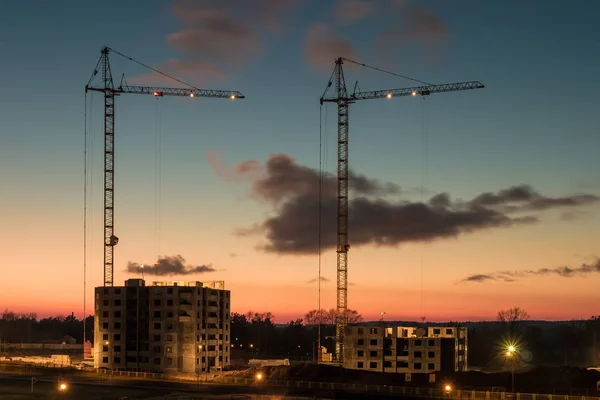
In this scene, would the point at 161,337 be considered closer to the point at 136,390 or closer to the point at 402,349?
the point at 136,390

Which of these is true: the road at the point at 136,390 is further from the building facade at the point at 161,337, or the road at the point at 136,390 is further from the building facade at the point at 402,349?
the building facade at the point at 402,349

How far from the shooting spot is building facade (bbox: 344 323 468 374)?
19000 cm

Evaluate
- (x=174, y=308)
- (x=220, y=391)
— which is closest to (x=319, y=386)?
(x=220, y=391)

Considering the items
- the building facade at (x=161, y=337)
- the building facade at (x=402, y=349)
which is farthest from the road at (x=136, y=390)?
the building facade at (x=402, y=349)

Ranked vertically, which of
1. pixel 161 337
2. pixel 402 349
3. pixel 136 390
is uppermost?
pixel 161 337

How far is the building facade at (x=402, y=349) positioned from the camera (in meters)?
190

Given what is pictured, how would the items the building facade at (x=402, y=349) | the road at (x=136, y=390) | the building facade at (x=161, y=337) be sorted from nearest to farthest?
1. the road at (x=136, y=390)
2. the building facade at (x=402, y=349)
3. the building facade at (x=161, y=337)

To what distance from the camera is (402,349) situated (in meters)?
192

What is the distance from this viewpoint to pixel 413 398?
136 meters

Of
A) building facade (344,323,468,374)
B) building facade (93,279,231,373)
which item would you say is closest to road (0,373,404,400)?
building facade (93,279,231,373)

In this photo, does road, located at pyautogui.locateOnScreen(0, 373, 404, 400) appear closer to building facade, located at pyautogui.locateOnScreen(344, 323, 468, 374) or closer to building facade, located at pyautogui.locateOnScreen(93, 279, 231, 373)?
building facade, located at pyautogui.locateOnScreen(93, 279, 231, 373)

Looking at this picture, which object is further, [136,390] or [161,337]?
[161,337]

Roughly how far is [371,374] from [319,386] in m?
24.8

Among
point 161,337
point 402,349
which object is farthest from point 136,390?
point 402,349
